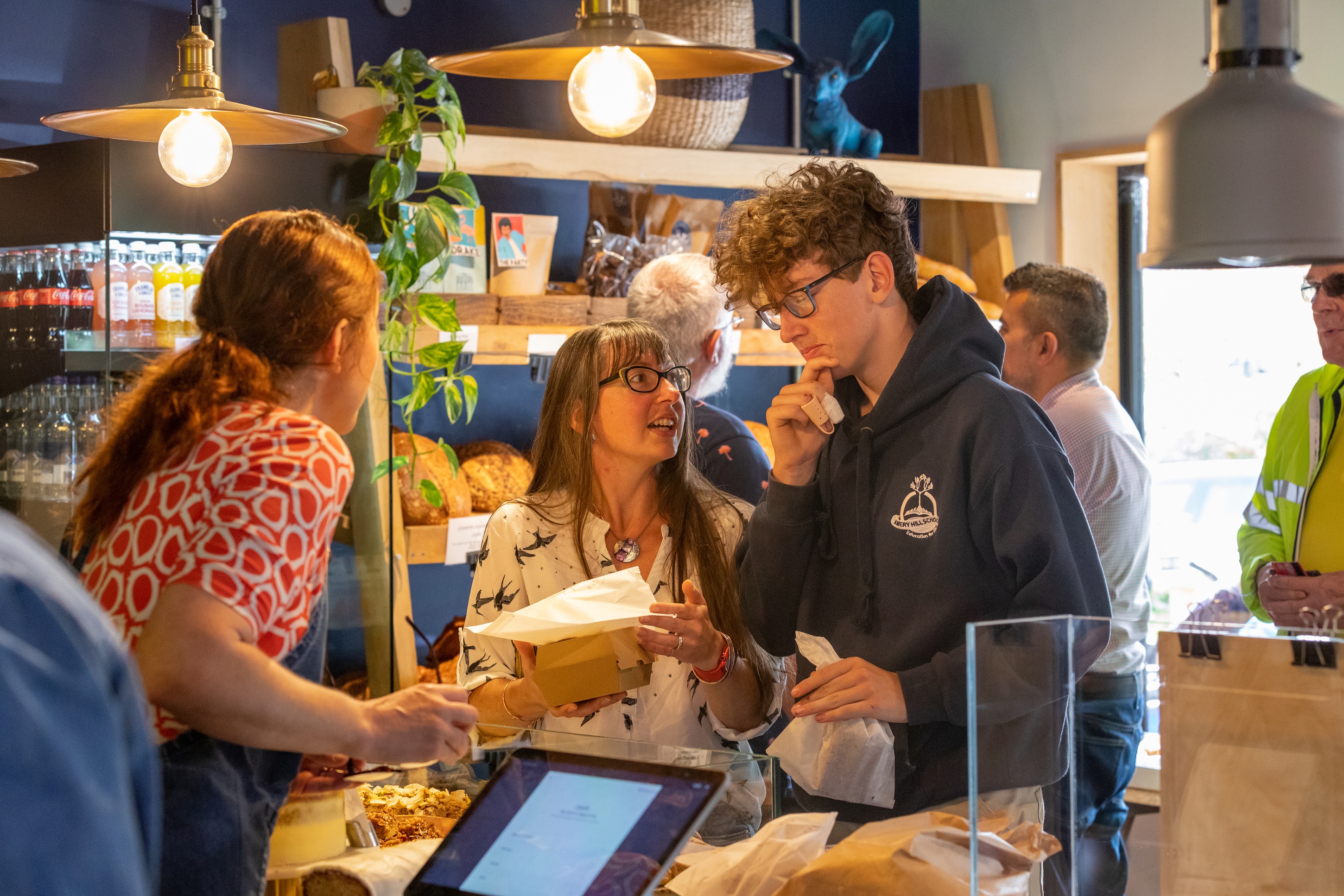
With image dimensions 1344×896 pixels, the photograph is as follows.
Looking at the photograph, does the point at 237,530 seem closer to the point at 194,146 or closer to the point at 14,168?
the point at 194,146

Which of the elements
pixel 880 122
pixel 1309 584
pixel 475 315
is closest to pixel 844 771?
pixel 1309 584

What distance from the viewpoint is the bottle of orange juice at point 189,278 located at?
3.11 metres

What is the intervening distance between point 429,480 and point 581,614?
1.80m

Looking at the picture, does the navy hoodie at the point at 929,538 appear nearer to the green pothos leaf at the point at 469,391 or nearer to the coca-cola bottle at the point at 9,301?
the green pothos leaf at the point at 469,391

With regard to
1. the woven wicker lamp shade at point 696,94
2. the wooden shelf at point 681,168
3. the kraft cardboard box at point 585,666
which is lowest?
the kraft cardboard box at point 585,666

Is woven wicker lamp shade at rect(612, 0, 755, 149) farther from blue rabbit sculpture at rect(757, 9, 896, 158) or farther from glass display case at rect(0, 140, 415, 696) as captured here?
glass display case at rect(0, 140, 415, 696)

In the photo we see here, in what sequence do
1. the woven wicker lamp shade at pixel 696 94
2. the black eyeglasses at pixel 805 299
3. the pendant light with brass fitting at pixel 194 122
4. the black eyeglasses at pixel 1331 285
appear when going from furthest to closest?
the woven wicker lamp shade at pixel 696 94, the black eyeglasses at pixel 1331 285, the pendant light with brass fitting at pixel 194 122, the black eyeglasses at pixel 805 299

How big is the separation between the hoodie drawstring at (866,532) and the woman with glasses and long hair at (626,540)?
0.86 feet

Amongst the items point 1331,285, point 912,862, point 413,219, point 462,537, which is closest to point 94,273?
point 413,219

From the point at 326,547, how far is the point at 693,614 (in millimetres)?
727

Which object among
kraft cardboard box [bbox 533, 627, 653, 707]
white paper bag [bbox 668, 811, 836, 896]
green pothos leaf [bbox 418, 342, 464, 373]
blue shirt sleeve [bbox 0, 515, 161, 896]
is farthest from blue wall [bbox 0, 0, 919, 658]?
blue shirt sleeve [bbox 0, 515, 161, 896]

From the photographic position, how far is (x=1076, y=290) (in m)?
3.78

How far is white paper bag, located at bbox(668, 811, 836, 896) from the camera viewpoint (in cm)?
127

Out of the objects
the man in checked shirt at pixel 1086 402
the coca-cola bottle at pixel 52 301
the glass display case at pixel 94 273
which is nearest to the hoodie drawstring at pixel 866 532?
the man in checked shirt at pixel 1086 402
